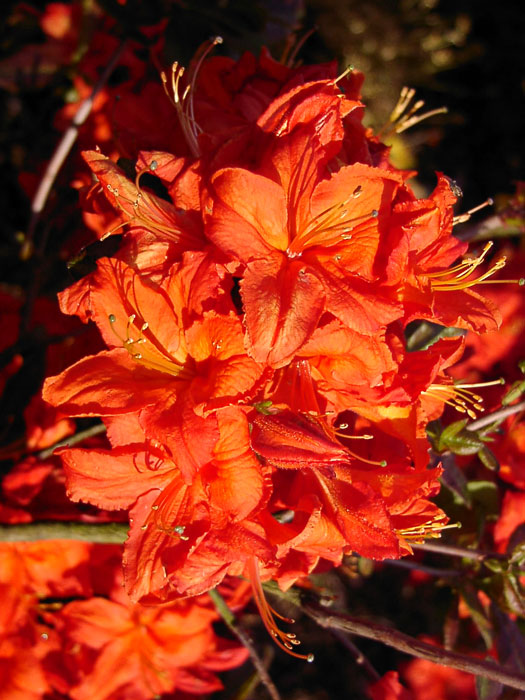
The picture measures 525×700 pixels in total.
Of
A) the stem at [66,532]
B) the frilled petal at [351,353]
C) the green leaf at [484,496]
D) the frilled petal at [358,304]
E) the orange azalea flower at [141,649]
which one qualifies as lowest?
the orange azalea flower at [141,649]

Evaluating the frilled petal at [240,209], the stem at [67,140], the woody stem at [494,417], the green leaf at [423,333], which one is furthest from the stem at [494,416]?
the stem at [67,140]

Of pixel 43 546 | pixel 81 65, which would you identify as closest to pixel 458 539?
pixel 43 546

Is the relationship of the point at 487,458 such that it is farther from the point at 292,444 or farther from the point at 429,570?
the point at 292,444

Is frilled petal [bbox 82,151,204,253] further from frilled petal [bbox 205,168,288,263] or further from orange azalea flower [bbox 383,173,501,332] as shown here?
orange azalea flower [bbox 383,173,501,332]

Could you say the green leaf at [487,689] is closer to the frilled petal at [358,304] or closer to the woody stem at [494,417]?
the woody stem at [494,417]

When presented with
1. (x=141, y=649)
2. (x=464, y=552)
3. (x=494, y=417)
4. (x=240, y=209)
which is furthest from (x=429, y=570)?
(x=240, y=209)

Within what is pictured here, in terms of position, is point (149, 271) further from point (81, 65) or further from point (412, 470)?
point (81, 65)

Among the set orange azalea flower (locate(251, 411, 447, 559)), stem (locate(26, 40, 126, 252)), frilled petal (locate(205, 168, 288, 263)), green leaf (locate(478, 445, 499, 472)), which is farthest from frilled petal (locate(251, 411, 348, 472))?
stem (locate(26, 40, 126, 252))
